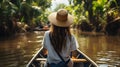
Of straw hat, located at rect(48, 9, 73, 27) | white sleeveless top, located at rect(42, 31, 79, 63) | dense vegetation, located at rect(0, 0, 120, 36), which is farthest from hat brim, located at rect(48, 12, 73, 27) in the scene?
dense vegetation, located at rect(0, 0, 120, 36)

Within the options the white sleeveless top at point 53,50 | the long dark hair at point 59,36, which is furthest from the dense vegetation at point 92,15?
the long dark hair at point 59,36

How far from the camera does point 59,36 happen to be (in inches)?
219

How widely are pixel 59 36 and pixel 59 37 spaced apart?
0.02 m

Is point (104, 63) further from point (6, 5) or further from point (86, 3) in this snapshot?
point (86, 3)

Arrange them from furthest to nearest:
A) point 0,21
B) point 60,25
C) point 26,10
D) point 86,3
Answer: point 86,3 → point 26,10 → point 0,21 → point 60,25

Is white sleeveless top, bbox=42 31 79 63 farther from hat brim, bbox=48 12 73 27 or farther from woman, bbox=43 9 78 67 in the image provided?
hat brim, bbox=48 12 73 27

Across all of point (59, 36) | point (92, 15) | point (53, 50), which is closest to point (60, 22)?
point (59, 36)

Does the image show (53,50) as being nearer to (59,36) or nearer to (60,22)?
(59,36)

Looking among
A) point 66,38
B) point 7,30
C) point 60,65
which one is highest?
point 66,38

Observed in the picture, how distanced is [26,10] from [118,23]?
15.8 meters

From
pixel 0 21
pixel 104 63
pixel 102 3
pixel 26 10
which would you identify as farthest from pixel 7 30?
pixel 104 63

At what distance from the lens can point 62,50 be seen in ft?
18.7

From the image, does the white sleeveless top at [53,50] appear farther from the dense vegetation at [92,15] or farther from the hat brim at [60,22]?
the dense vegetation at [92,15]

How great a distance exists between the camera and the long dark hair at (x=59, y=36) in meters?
5.59
